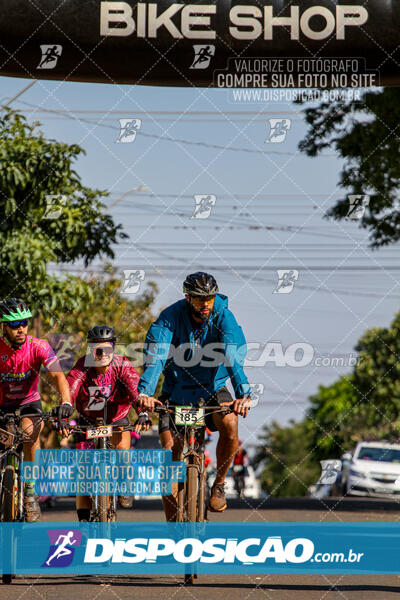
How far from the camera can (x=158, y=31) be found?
11172 mm

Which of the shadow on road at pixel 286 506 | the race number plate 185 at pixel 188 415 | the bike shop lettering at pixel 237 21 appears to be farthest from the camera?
the shadow on road at pixel 286 506

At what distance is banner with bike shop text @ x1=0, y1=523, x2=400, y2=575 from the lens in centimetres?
827

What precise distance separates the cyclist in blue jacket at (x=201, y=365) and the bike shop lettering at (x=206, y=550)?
0.97 feet

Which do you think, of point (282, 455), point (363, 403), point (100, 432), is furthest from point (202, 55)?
point (282, 455)

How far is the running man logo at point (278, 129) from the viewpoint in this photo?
13489 mm

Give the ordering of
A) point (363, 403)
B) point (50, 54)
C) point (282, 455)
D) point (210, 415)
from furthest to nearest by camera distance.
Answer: point (282, 455) < point (363, 403) < point (50, 54) < point (210, 415)

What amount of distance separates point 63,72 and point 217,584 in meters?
5.56

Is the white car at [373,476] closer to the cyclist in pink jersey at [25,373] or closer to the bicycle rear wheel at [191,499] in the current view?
the cyclist in pink jersey at [25,373]

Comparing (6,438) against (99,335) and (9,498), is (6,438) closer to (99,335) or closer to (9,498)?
(9,498)

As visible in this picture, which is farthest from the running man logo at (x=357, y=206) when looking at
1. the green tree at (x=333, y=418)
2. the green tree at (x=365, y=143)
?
the green tree at (x=333, y=418)

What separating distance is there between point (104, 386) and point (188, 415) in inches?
65.8

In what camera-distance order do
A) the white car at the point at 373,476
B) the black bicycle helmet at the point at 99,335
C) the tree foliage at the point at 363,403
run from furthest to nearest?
1. the tree foliage at the point at 363,403
2. the white car at the point at 373,476
3. the black bicycle helmet at the point at 99,335

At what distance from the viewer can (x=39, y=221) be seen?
A: 16.7 meters

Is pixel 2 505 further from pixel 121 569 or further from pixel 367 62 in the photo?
pixel 367 62
